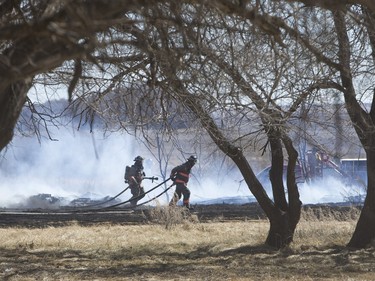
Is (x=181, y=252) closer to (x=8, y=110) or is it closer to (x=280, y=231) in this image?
(x=280, y=231)

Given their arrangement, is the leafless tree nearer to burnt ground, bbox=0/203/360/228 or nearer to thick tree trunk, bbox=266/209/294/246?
thick tree trunk, bbox=266/209/294/246

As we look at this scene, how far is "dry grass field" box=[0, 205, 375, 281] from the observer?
36.0ft

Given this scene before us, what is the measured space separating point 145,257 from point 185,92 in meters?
4.09

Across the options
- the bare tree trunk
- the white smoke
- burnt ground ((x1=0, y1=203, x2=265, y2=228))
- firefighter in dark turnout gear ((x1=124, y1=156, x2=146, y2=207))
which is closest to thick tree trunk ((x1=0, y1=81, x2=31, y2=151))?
the bare tree trunk

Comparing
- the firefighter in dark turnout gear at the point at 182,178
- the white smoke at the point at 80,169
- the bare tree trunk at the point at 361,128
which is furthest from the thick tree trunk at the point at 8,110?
the white smoke at the point at 80,169

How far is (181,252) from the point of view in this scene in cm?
1345

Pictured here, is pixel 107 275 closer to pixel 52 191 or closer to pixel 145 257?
pixel 145 257

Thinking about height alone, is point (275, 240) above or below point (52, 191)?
below

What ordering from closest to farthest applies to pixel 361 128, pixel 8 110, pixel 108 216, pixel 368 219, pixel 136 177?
1. pixel 8 110
2. pixel 361 128
3. pixel 368 219
4. pixel 108 216
5. pixel 136 177

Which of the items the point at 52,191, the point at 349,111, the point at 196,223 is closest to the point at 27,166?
the point at 52,191

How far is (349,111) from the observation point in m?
12.2

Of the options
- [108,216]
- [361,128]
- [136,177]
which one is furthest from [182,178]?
[361,128]

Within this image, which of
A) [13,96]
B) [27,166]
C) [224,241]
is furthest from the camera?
[27,166]

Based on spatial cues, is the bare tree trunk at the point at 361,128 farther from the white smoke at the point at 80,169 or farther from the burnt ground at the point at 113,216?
the white smoke at the point at 80,169
